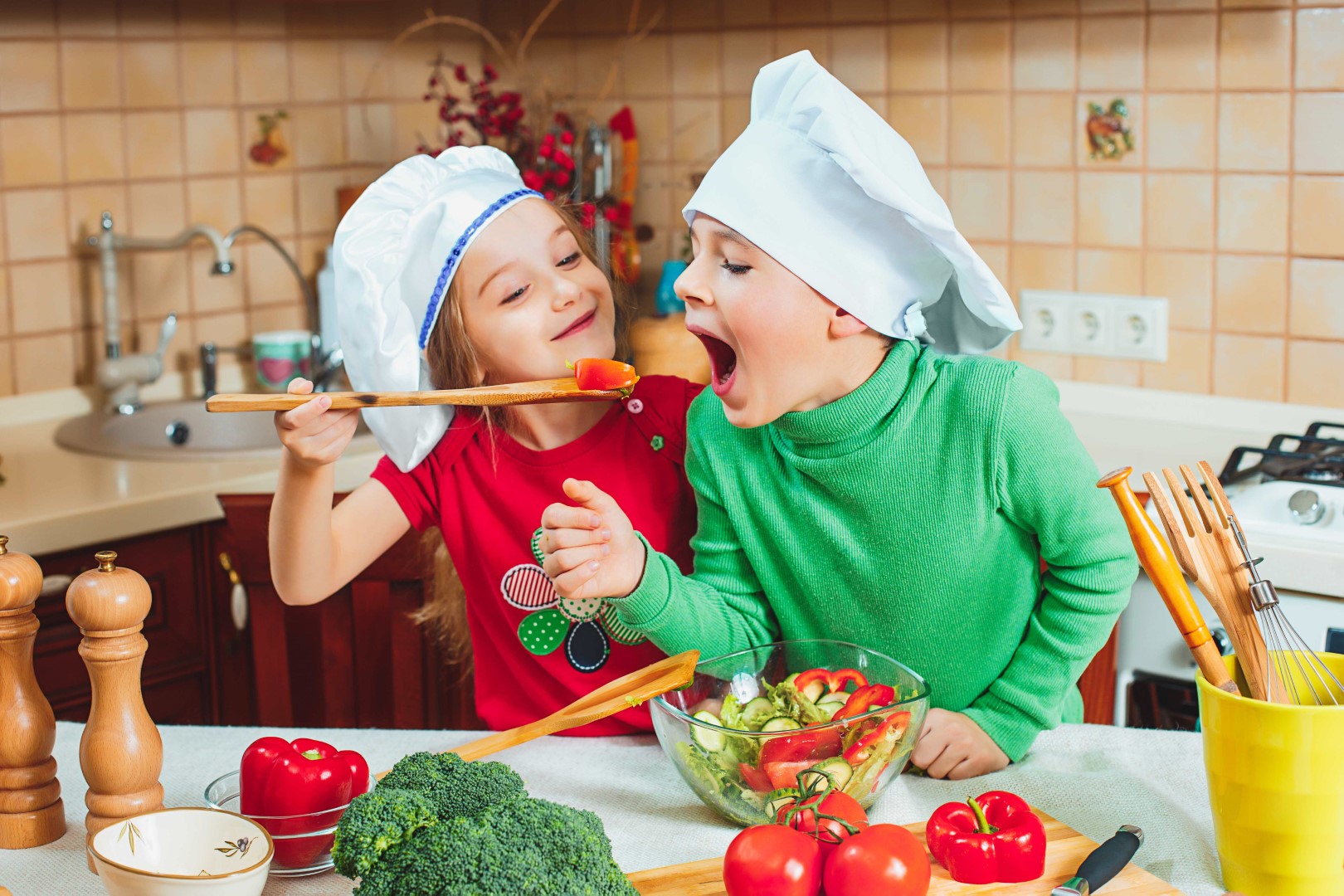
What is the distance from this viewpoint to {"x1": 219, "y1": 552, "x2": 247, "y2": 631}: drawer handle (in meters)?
1.83

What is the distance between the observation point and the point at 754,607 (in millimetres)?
1141

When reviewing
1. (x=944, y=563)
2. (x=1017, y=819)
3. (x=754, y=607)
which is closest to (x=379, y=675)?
(x=754, y=607)

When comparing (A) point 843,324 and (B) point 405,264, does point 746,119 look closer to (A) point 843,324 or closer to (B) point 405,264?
(B) point 405,264

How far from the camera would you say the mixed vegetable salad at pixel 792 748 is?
2.87 ft

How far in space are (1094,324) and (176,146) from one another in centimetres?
162

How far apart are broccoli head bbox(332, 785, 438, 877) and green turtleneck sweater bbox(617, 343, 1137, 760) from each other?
1.01 ft

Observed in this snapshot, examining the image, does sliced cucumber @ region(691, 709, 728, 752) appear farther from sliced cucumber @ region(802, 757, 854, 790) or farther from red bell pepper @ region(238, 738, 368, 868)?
red bell pepper @ region(238, 738, 368, 868)

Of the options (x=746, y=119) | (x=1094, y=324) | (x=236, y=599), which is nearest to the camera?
(x=236, y=599)

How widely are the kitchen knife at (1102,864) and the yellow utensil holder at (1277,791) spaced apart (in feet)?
0.19

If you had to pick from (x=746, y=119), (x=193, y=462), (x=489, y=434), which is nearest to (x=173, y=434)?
(x=193, y=462)

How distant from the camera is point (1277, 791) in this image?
2.57ft

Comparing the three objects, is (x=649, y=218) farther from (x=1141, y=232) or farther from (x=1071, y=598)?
(x=1071, y=598)

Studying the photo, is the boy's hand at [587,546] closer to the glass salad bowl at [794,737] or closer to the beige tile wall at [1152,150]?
the glass salad bowl at [794,737]

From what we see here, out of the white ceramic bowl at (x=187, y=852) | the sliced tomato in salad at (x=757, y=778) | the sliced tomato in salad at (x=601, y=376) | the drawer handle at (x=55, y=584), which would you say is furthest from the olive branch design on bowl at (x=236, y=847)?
the drawer handle at (x=55, y=584)
